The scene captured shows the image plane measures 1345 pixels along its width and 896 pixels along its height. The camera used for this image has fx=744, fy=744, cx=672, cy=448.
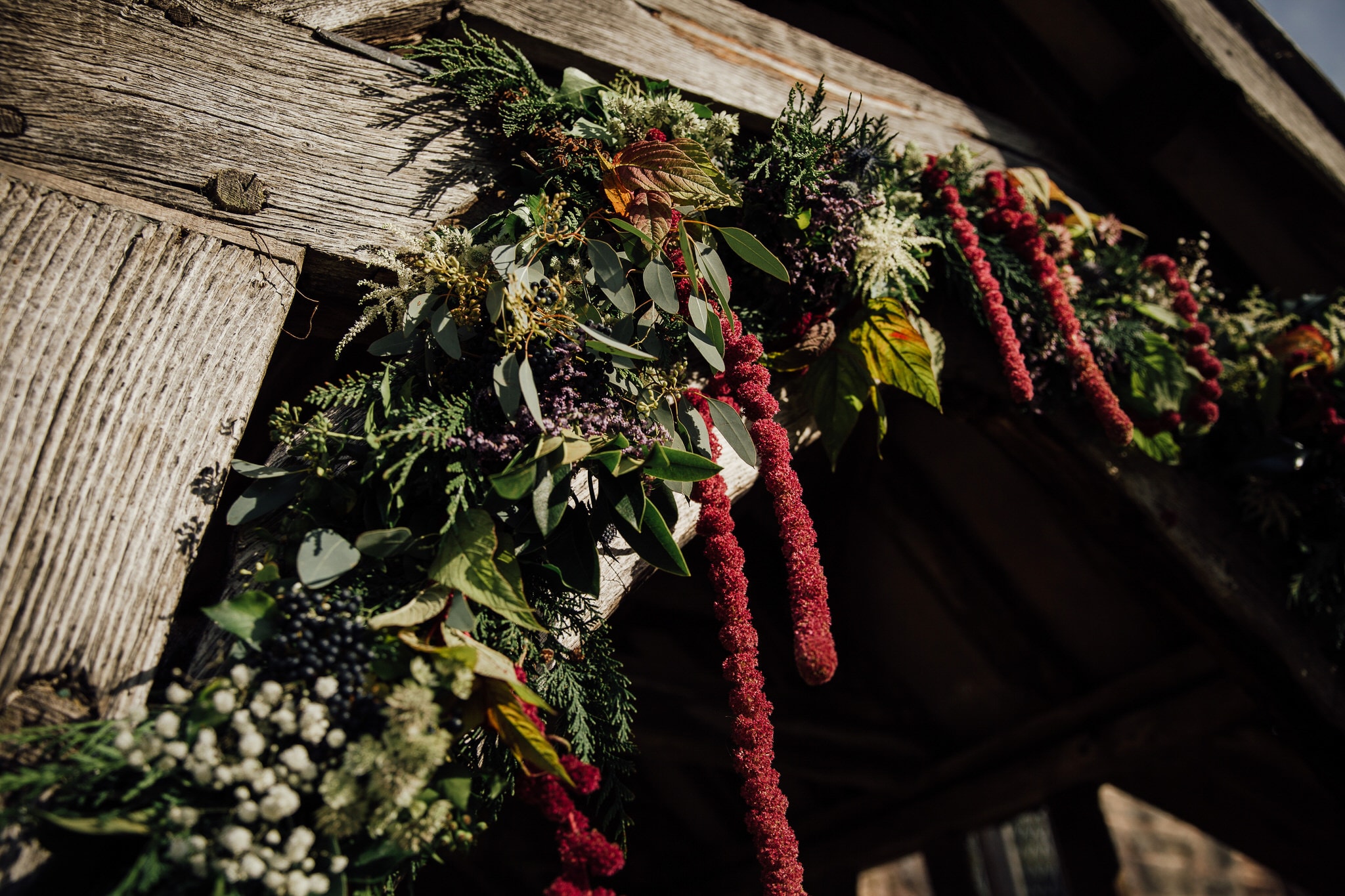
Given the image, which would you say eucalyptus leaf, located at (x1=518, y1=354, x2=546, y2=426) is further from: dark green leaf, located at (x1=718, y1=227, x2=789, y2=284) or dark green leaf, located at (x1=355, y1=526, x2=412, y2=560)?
dark green leaf, located at (x1=718, y1=227, x2=789, y2=284)

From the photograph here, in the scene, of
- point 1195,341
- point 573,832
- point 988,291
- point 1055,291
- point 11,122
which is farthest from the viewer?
point 1195,341

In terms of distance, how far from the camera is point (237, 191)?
89cm

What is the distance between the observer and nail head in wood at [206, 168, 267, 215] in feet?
2.89

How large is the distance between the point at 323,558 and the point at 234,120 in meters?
0.60

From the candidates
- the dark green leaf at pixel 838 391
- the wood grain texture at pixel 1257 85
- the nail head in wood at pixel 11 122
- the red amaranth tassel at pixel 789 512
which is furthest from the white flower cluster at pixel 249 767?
the wood grain texture at pixel 1257 85

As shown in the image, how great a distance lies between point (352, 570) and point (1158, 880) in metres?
7.05

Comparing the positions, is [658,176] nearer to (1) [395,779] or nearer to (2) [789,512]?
(2) [789,512]

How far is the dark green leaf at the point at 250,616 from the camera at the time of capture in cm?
65

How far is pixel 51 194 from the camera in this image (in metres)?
0.79

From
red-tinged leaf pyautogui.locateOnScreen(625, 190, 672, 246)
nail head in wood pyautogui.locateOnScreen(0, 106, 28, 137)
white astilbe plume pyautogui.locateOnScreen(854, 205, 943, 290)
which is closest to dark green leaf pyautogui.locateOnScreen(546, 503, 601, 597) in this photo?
red-tinged leaf pyautogui.locateOnScreen(625, 190, 672, 246)

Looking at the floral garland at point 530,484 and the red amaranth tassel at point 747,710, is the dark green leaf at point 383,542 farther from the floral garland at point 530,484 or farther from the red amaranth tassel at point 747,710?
the red amaranth tassel at point 747,710

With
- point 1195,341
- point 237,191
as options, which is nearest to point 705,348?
point 237,191

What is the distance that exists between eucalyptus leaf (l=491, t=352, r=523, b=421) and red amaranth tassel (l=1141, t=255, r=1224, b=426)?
1431 millimetres

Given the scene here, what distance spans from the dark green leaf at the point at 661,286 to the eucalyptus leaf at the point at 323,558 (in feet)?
1.37
